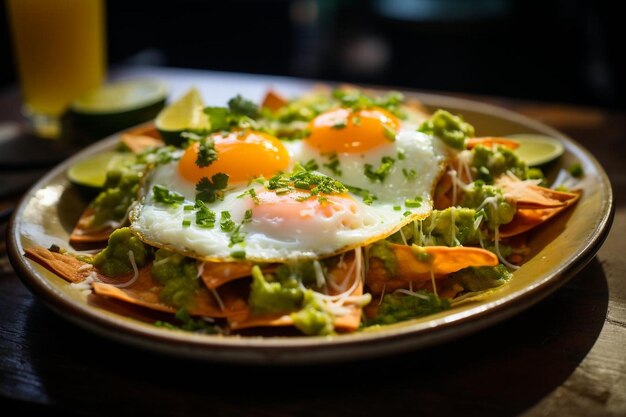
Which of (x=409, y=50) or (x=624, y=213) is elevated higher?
(x=624, y=213)

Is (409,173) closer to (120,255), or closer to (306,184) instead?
(306,184)

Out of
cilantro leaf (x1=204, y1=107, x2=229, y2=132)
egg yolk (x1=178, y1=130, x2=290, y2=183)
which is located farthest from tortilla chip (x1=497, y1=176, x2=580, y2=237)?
cilantro leaf (x1=204, y1=107, x2=229, y2=132)

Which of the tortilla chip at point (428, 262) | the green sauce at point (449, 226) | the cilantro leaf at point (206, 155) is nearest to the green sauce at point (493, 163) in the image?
the green sauce at point (449, 226)

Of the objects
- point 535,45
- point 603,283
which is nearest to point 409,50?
point 535,45

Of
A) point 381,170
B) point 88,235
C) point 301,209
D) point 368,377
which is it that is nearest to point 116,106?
point 88,235

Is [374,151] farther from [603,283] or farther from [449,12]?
[449,12]

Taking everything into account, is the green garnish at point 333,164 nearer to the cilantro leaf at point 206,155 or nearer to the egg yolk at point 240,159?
the egg yolk at point 240,159

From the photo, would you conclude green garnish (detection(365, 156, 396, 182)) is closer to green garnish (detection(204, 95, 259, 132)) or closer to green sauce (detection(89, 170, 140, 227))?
green garnish (detection(204, 95, 259, 132))
